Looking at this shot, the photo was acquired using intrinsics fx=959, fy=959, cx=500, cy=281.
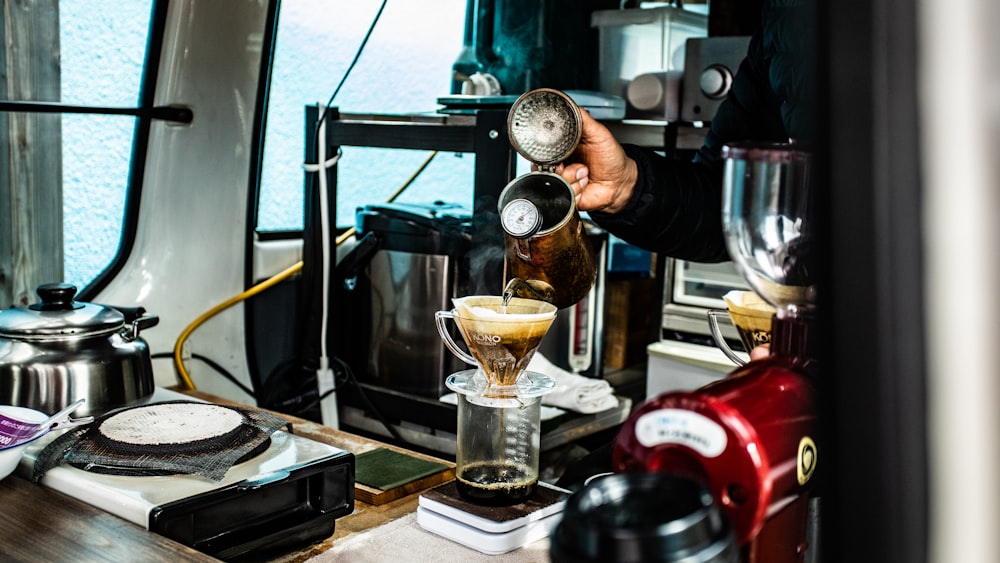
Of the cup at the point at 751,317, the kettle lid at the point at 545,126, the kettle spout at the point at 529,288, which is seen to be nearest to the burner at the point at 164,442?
the kettle spout at the point at 529,288

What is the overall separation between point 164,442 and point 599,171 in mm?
745

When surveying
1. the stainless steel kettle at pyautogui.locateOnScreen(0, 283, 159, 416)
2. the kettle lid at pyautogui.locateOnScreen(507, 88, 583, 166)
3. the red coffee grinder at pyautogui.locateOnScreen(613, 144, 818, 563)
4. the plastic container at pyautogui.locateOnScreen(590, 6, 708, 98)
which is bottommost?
the stainless steel kettle at pyautogui.locateOnScreen(0, 283, 159, 416)

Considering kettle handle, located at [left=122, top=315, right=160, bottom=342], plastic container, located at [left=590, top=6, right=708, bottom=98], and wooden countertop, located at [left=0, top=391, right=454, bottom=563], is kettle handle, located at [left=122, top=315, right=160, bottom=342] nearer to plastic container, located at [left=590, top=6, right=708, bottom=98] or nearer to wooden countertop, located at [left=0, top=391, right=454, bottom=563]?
wooden countertop, located at [left=0, top=391, right=454, bottom=563]

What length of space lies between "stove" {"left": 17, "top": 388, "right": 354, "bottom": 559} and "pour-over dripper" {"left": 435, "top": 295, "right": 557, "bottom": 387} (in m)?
0.25

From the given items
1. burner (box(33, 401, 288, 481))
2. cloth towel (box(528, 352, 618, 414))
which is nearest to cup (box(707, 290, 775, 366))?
burner (box(33, 401, 288, 481))

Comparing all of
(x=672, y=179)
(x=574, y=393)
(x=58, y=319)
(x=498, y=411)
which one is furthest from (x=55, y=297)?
(x=574, y=393)

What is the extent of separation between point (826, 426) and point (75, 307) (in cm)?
150

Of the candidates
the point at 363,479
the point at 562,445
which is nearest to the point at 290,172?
the point at 562,445

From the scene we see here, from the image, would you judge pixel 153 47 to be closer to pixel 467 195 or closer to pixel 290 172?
pixel 290 172

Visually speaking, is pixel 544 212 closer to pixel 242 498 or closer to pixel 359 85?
pixel 242 498

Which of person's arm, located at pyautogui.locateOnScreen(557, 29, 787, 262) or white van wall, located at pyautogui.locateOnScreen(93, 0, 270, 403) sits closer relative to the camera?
person's arm, located at pyautogui.locateOnScreen(557, 29, 787, 262)

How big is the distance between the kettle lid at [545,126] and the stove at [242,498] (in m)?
0.47

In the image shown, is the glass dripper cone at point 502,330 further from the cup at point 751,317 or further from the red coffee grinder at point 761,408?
the red coffee grinder at point 761,408

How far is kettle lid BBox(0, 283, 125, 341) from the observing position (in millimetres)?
1532
